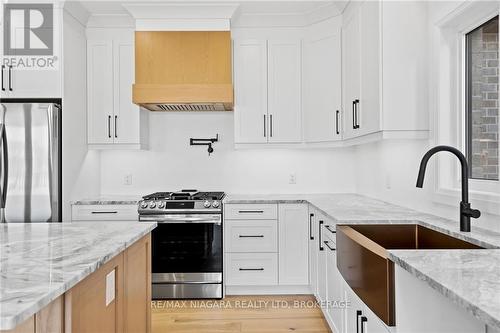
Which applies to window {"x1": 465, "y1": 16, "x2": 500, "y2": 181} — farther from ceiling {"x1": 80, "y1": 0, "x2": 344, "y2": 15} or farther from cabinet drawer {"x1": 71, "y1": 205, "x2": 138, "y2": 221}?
cabinet drawer {"x1": 71, "y1": 205, "x2": 138, "y2": 221}

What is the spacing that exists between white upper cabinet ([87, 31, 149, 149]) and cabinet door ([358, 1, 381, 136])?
6.92 ft

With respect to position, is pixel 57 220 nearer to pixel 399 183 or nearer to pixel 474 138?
pixel 399 183

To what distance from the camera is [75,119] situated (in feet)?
11.9

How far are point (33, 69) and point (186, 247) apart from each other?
78.0 inches

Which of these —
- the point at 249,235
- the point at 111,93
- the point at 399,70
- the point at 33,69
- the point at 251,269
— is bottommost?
the point at 251,269

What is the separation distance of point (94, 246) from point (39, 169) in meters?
2.04

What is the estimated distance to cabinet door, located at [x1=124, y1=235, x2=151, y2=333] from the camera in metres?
1.82

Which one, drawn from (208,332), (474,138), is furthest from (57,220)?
(474,138)

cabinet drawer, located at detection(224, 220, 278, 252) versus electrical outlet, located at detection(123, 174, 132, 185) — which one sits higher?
electrical outlet, located at detection(123, 174, 132, 185)

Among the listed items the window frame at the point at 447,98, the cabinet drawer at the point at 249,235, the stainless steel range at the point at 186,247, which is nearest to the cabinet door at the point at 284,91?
the cabinet drawer at the point at 249,235

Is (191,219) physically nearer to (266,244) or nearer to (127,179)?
(266,244)

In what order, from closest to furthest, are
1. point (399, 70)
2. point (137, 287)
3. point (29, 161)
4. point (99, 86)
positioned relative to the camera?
A: 1. point (137, 287)
2. point (399, 70)
3. point (29, 161)
4. point (99, 86)

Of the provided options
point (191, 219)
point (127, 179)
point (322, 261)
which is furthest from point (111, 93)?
point (322, 261)

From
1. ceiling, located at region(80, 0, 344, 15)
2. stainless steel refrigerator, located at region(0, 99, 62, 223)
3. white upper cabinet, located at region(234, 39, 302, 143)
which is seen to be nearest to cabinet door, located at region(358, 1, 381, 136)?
ceiling, located at region(80, 0, 344, 15)
